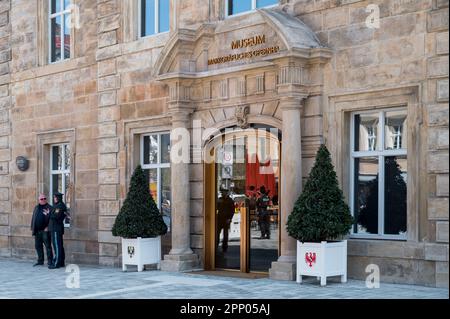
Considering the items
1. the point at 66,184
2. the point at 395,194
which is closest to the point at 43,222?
the point at 66,184

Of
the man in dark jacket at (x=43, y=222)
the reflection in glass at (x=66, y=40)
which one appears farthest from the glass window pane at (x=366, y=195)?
the reflection in glass at (x=66, y=40)

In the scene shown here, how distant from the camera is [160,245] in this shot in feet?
50.1

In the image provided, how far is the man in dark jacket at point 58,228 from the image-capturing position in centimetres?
1664

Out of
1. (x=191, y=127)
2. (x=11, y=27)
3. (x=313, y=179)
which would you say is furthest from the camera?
(x=11, y=27)

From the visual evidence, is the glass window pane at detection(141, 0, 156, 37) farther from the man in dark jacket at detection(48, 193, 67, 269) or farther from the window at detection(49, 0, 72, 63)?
the man in dark jacket at detection(48, 193, 67, 269)

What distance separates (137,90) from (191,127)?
1812mm

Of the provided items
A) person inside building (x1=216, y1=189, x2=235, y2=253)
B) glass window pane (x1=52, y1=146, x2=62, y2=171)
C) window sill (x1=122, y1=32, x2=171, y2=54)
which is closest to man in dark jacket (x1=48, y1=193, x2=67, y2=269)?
glass window pane (x1=52, y1=146, x2=62, y2=171)

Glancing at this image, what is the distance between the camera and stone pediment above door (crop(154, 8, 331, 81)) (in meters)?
12.7

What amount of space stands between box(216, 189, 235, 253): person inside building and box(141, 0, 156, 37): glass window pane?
3.77 metres

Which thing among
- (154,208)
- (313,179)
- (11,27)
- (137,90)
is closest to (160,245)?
(154,208)

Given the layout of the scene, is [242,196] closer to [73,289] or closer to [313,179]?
[313,179]

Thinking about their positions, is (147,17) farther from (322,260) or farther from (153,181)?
(322,260)

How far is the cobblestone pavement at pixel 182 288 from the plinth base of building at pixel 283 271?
19cm

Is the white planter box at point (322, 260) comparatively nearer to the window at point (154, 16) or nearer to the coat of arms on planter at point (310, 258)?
the coat of arms on planter at point (310, 258)
